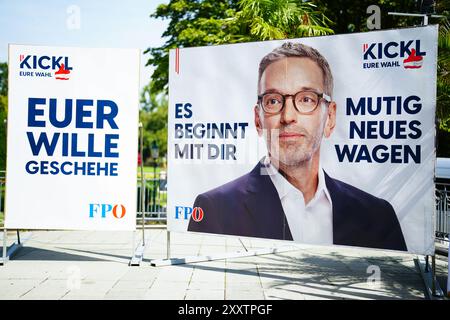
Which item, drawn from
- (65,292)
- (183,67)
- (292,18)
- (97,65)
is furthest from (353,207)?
(292,18)

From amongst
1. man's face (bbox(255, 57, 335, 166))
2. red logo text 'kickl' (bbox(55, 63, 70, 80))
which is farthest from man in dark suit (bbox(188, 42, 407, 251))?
red logo text 'kickl' (bbox(55, 63, 70, 80))

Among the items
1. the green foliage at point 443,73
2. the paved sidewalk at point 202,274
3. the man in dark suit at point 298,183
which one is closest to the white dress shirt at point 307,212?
the man in dark suit at point 298,183

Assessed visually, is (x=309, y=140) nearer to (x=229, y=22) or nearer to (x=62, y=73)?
(x=62, y=73)

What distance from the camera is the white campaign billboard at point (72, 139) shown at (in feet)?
26.5

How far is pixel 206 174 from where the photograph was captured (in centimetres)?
804

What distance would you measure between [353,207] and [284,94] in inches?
82.8

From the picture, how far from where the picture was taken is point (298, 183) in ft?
24.3

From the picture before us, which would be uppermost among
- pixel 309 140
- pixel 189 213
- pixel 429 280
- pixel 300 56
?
pixel 300 56

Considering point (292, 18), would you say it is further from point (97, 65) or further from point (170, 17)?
point (170, 17)

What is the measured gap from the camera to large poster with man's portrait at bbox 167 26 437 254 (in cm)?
664

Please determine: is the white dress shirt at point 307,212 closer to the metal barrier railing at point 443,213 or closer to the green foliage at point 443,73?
the green foliage at point 443,73

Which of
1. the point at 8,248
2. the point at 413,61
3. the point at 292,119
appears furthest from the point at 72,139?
the point at 413,61

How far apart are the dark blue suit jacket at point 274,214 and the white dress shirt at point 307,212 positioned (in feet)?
0.26

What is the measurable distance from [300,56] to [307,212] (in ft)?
8.25
